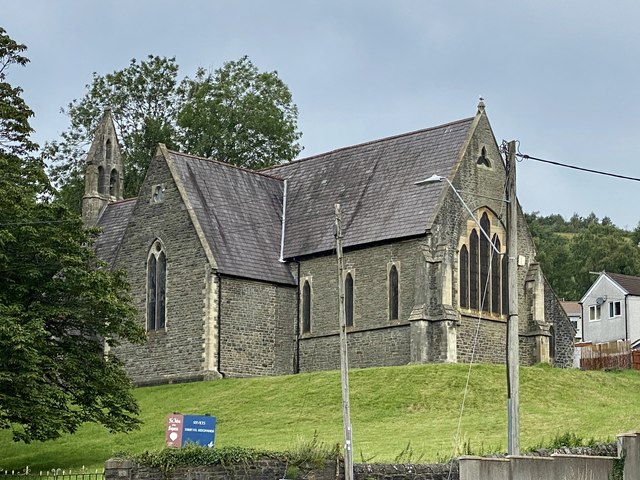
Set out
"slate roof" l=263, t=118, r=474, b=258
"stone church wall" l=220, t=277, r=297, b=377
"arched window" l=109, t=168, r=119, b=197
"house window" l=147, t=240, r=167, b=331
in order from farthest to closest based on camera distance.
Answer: "arched window" l=109, t=168, r=119, b=197
"house window" l=147, t=240, r=167, b=331
"stone church wall" l=220, t=277, r=297, b=377
"slate roof" l=263, t=118, r=474, b=258

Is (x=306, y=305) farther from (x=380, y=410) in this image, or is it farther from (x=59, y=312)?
(x=59, y=312)

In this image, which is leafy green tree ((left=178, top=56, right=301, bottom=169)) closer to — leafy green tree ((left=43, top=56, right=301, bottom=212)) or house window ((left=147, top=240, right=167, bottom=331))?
leafy green tree ((left=43, top=56, right=301, bottom=212))

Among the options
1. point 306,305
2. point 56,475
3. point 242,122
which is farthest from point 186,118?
point 56,475

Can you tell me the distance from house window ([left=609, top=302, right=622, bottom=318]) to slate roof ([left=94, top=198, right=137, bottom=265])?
40.4 meters

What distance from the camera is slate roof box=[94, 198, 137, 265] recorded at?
209 ft

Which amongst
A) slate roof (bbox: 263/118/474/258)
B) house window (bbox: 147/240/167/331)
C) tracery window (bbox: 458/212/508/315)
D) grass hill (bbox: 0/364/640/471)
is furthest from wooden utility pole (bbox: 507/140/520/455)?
house window (bbox: 147/240/167/331)

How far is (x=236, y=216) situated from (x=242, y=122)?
2377cm

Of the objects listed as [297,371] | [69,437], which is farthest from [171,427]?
[297,371]

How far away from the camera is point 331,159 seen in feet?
198

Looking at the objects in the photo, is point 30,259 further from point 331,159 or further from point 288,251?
point 331,159

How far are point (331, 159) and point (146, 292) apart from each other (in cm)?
1040

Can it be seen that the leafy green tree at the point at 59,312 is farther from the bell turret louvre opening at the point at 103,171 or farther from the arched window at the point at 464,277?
the bell turret louvre opening at the point at 103,171

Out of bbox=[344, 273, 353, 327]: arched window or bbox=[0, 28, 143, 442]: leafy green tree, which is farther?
bbox=[344, 273, 353, 327]: arched window

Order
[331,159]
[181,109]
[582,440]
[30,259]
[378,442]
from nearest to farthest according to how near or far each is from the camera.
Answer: [582,440], [378,442], [30,259], [331,159], [181,109]
